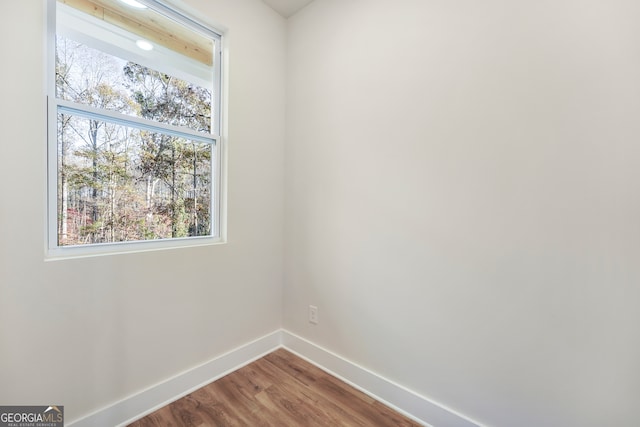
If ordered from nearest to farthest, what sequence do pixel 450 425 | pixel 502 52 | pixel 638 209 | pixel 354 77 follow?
1. pixel 638 209
2. pixel 502 52
3. pixel 450 425
4. pixel 354 77

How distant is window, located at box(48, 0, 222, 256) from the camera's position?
1276 millimetres

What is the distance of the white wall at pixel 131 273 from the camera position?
43.4 inches

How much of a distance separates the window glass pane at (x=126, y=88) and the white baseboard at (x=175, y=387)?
1567 mm

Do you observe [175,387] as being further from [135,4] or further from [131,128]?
[135,4]

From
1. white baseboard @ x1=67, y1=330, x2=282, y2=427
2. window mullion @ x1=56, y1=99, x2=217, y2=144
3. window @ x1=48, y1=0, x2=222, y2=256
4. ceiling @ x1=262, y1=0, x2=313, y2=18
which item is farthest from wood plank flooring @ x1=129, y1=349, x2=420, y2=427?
ceiling @ x1=262, y1=0, x2=313, y2=18

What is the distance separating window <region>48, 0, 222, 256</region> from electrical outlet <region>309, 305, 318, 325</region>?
0.90m

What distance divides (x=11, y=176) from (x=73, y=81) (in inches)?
21.5

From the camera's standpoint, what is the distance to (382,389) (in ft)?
5.30

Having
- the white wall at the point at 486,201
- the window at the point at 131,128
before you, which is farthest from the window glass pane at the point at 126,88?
the white wall at the point at 486,201

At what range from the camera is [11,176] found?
109 cm

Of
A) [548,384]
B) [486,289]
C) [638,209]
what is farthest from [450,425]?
[638,209]

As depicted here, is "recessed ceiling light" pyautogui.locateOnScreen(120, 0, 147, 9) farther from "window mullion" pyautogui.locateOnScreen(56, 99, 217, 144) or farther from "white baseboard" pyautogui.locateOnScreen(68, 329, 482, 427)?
"white baseboard" pyautogui.locateOnScreen(68, 329, 482, 427)

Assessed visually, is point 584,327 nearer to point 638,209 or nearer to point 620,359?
point 620,359

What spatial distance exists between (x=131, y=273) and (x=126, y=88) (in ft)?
3.36
